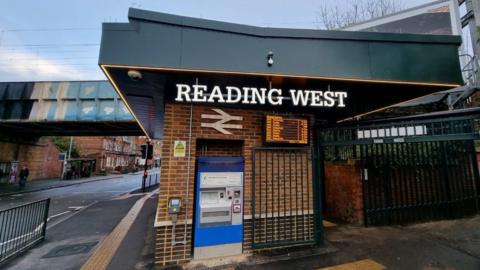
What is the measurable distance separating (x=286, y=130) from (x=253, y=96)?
4.48 ft

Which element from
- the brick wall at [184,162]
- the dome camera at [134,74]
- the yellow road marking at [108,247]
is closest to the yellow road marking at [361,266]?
the brick wall at [184,162]

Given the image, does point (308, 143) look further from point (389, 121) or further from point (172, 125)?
point (172, 125)

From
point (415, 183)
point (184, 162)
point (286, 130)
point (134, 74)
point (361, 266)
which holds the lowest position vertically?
point (361, 266)

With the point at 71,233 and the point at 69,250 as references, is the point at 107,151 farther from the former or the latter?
the point at 69,250

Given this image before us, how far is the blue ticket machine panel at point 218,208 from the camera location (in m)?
4.41

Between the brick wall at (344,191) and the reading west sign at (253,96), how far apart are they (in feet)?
11.1

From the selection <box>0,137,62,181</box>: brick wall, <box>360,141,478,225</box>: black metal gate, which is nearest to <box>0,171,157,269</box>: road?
<box>360,141,478,225</box>: black metal gate

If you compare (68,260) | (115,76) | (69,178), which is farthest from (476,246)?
(69,178)

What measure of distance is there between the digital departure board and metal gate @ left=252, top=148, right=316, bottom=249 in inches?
11.5

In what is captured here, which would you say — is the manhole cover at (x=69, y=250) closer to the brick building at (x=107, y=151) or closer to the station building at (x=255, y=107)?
the station building at (x=255, y=107)

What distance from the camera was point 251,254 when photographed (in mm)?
4625

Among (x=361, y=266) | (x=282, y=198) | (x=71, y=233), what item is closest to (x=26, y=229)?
(x=71, y=233)

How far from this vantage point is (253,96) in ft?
13.0

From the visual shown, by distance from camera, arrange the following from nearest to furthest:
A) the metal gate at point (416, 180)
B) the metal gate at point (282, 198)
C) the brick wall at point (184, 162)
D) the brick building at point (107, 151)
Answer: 1. the brick wall at point (184, 162)
2. the metal gate at point (282, 198)
3. the metal gate at point (416, 180)
4. the brick building at point (107, 151)
